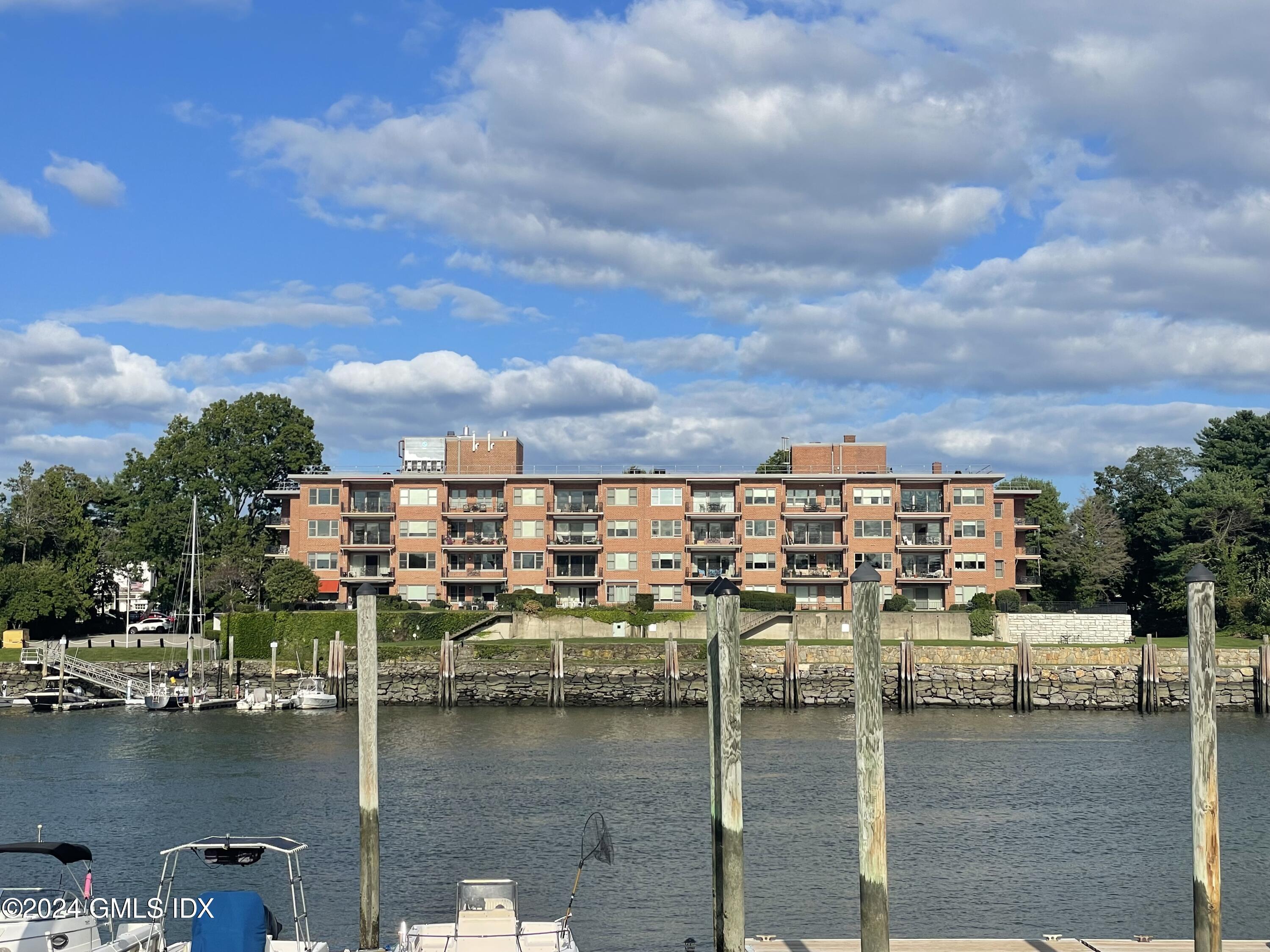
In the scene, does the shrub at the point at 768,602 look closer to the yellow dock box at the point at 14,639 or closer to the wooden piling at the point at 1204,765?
the yellow dock box at the point at 14,639

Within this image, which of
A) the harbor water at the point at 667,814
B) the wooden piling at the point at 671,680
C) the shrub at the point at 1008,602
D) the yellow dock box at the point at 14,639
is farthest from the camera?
the shrub at the point at 1008,602

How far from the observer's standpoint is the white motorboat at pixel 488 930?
20609 mm

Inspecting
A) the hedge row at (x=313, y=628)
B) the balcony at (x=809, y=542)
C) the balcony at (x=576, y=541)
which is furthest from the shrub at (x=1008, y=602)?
the hedge row at (x=313, y=628)

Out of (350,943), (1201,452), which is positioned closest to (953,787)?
(350,943)

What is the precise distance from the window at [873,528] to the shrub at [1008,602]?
8.81 metres

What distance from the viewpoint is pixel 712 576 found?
91875mm

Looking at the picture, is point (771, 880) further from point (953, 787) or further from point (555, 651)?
point (555, 651)

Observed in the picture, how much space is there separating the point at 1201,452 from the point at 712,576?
1898 inches

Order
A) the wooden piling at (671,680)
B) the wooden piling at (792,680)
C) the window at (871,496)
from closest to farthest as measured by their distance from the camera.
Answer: the wooden piling at (792,680), the wooden piling at (671,680), the window at (871,496)

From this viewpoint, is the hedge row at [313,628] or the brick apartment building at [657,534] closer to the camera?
the hedge row at [313,628]

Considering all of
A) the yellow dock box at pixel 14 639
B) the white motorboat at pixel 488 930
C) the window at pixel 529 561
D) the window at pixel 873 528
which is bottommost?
the white motorboat at pixel 488 930

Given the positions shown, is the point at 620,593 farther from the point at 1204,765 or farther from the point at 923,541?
the point at 1204,765

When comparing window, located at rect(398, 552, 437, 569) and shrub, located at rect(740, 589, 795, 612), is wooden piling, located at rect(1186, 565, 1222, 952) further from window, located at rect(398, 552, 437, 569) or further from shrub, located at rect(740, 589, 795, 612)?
window, located at rect(398, 552, 437, 569)

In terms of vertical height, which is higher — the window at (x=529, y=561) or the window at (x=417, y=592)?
the window at (x=529, y=561)
